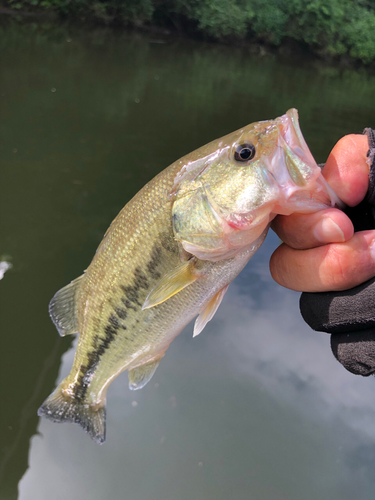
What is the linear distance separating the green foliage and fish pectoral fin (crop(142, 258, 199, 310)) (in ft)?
105

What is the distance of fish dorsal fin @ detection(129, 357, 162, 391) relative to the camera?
2.13 meters

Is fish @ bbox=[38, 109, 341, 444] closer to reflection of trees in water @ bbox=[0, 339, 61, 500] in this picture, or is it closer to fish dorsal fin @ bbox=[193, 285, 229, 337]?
fish dorsal fin @ bbox=[193, 285, 229, 337]

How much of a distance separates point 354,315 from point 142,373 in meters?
1.18

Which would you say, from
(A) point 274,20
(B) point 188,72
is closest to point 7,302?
(B) point 188,72

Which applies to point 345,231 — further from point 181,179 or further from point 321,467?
point 321,467

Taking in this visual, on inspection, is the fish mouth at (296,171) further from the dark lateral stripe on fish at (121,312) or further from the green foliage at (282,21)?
the green foliage at (282,21)

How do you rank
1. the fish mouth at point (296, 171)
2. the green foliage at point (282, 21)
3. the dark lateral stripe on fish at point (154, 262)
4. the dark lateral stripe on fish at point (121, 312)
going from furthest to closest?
the green foliage at point (282, 21)
the dark lateral stripe on fish at point (121, 312)
the dark lateral stripe on fish at point (154, 262)
the fish mouth at point (296, 171)

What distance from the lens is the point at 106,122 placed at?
32.4 ft

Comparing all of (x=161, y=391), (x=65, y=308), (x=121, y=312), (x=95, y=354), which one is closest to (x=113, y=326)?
(x=121, y=312)

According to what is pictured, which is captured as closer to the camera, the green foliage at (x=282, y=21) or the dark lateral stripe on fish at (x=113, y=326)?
the dark lateral stripe on fish at (x=113, y=326)

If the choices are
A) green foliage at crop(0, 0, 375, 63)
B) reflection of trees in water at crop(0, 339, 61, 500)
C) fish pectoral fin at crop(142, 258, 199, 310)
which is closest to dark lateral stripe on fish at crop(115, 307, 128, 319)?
fish pectoral fin at crop(142, 258, 199, 310)

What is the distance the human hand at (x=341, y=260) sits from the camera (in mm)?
1538

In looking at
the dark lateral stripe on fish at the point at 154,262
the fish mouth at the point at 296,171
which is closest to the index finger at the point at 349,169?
the fish mouth at the point at 296,171

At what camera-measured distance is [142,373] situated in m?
2.14
